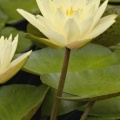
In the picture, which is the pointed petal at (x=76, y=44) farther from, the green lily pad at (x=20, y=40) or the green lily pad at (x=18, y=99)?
the green lily pad at (x=20, y=40)

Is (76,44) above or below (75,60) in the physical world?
above

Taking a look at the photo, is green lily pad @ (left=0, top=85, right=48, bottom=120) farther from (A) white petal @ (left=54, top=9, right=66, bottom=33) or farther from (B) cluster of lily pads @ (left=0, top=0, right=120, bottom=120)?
(A) white petal @ (left=54, top=9, right=66, bottom=33)

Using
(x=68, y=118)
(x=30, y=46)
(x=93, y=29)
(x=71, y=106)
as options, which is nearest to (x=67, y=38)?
(x=93, y=29)

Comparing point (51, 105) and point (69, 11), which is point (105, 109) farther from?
point (69, 11)

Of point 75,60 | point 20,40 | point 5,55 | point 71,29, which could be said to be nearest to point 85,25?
point 71,29

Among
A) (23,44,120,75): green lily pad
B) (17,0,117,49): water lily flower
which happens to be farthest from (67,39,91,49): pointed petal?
(23,44,120,75): green lily pad

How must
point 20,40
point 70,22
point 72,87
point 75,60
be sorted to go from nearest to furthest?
1. point 70,22
2. point 72,87
3. point 75,60
4. point 20,40
